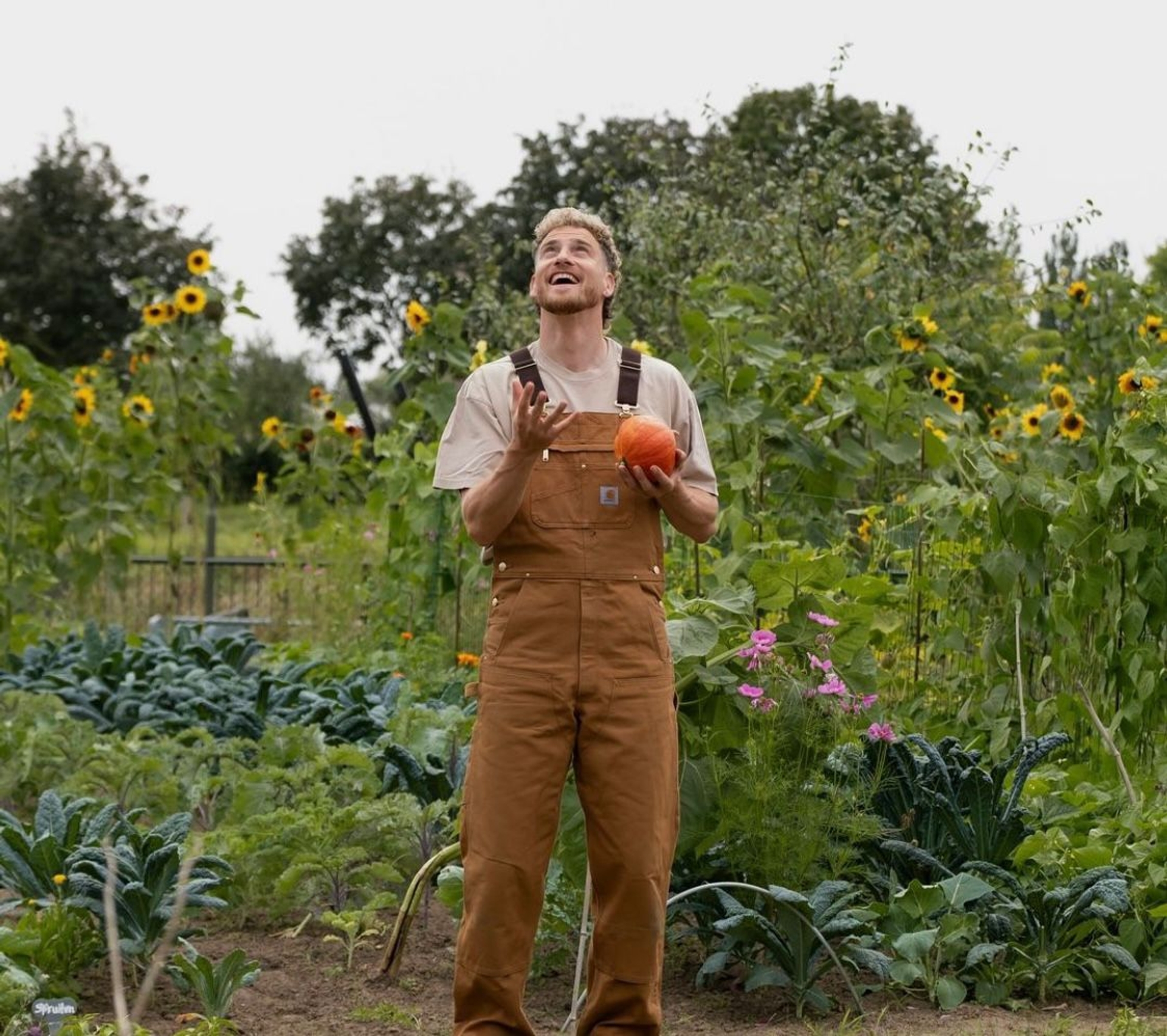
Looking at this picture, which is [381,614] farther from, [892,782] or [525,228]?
[525,228]

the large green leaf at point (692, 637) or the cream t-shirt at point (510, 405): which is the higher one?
the cream t-shirt at point (510, 405)

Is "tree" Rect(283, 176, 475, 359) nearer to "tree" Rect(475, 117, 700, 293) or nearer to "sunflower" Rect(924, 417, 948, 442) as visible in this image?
"tree" Rect(475, 117, 700, 293)

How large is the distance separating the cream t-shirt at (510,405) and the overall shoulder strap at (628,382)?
0.01m

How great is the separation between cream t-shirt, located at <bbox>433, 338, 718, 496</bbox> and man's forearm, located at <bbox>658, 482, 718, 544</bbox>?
79 mm

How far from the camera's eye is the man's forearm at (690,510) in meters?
2.99

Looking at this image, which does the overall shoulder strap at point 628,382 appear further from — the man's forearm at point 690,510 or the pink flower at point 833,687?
the pink flower at point 833,687

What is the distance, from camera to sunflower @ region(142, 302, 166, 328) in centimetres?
918

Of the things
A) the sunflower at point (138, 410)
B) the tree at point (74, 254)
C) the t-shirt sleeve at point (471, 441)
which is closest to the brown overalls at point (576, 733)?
the t-shirt sleeve at point (471, 441)

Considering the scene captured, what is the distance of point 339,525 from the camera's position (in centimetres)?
936

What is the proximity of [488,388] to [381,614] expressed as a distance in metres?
5.12

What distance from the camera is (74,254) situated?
2886 cm

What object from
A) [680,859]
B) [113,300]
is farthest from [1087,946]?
[113,300]

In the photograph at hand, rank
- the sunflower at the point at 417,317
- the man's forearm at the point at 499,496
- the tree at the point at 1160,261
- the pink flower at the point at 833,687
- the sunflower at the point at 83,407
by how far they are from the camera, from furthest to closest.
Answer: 1. the tree at the point at 1160,261
2. the sunflower at the point at 83,407
3. the sunflower at the point at 417,317
4. the pink flower at the point at 833,687
5. the man's forearm at the point at 499,496

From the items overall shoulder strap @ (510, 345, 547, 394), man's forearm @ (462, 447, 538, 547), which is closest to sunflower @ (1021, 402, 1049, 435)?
overall shoulder strap @ (510, 345, 547, 394)
